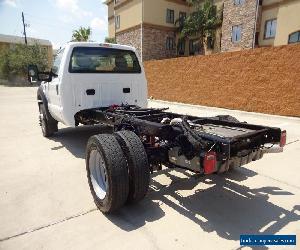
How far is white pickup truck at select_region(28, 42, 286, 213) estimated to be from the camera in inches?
121

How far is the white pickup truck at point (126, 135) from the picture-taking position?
3070 mm

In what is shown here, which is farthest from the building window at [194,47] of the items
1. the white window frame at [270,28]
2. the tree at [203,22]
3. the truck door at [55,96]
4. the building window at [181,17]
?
the truck door at [55,96]

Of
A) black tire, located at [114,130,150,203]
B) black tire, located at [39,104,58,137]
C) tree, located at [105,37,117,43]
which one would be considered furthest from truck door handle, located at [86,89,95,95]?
tree, located at [105,37,117,43]

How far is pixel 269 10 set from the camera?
22578 millimetres

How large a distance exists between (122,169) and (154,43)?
28610 millimetres

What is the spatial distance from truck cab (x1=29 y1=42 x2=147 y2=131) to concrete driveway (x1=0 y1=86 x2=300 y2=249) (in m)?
1.20

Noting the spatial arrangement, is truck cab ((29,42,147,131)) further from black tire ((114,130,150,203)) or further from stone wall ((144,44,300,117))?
stone wall ((144,44,300,117))

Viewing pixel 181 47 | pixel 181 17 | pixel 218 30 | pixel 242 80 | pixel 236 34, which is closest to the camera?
pixel 242 80

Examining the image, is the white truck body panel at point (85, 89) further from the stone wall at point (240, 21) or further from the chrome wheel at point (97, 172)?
the stone wall at point (240, 21)

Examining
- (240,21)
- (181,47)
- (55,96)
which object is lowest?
(55,96)

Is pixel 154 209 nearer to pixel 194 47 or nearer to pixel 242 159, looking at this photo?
pixel 242 159

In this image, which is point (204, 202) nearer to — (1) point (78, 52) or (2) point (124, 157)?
(2) point (124, 157)

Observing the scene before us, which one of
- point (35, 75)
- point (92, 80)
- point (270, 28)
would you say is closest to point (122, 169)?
point (92, 80)

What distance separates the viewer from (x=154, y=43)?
2997 cm
